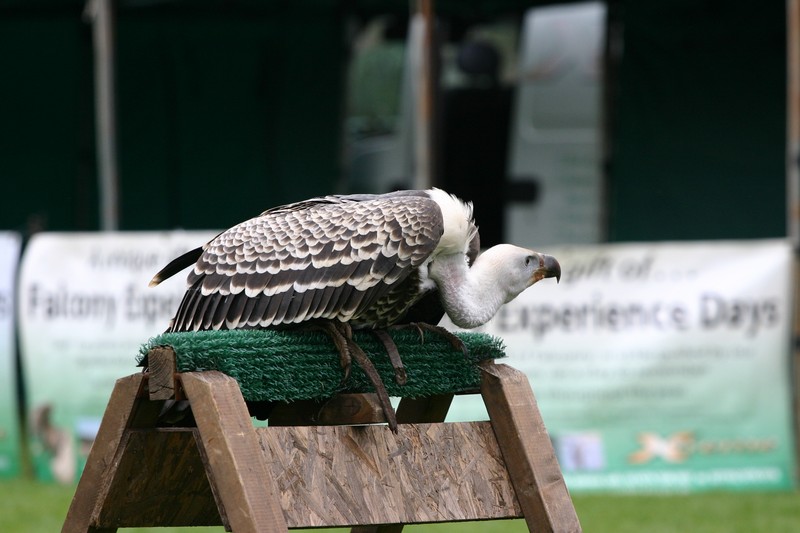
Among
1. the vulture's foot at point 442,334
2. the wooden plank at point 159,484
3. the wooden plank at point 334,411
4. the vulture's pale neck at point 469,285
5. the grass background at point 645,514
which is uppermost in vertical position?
the vulture's pale neck at point 469,285

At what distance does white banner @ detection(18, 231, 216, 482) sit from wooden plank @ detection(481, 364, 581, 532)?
4.65 m

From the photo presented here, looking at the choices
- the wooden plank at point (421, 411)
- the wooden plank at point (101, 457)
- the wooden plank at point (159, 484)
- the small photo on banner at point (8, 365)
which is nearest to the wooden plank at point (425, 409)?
the wooden plank at point (421, 411)

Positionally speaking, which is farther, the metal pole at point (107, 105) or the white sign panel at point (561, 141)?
the white sign panel at point (561, 141)

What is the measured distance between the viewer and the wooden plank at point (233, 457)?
283 cm

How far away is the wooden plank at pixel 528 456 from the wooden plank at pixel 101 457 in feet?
2.90

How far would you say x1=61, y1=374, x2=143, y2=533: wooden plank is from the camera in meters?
3.07

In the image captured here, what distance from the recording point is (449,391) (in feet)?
11.2

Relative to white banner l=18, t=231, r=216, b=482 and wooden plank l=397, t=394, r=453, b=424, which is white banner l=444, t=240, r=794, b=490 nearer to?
white banner l=18, t=231, r=216, b=482

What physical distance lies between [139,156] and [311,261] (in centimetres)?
787

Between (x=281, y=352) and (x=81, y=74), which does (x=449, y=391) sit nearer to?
(x=281, y=352)

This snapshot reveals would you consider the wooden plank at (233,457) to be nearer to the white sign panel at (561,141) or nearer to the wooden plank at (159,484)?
the wooden plank at (159,484)

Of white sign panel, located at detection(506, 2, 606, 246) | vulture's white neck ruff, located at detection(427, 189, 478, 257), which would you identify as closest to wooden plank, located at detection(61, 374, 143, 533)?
vulture's white neck ruff, located at detection(427, 189, 478, 257)

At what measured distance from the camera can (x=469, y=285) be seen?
343 cm

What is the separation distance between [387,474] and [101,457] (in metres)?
0.65
